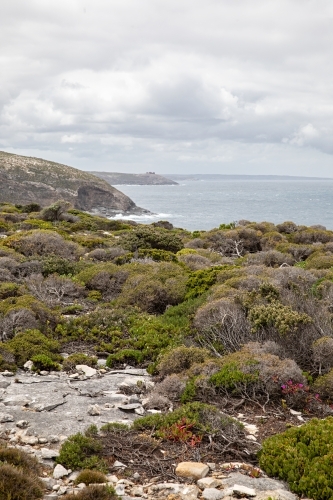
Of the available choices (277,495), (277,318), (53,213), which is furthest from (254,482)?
(53,213)

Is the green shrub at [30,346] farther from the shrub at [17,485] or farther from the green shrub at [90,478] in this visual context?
the shrub at [17,485]

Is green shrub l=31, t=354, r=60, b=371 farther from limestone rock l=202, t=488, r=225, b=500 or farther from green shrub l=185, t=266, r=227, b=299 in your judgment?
green shrub l=185, t=266, r=227, b=299

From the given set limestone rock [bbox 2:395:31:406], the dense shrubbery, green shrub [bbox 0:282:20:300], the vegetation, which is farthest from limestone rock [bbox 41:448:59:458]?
green shrub [bbox 0:282:20:300]

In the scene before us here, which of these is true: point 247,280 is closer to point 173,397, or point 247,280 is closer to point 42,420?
point 173,397

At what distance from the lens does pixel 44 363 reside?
32.2ft

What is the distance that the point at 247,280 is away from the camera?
1369cm

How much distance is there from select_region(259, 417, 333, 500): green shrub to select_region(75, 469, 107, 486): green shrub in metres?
1.88

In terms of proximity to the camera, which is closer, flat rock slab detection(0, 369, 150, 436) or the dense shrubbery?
the dense shrubbery

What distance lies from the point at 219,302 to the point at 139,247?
12415 mm

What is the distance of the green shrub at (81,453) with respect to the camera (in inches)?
224

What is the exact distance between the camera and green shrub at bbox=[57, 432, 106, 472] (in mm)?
5688

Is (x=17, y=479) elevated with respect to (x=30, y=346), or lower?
elevated

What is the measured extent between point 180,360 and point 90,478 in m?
4.27

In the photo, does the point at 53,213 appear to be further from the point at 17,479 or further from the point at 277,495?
the point at 277,495
